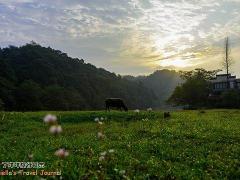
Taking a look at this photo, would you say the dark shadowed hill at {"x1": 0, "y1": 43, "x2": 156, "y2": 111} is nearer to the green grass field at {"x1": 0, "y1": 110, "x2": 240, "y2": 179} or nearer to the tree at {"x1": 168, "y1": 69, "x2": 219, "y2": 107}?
the tree at {"x1": 168, "y1": 69, "x2": 219, "y2": 107}

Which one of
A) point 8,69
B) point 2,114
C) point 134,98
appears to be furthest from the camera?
point 134,98

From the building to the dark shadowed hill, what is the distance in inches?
1539

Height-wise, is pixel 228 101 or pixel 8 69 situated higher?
pixel 8 69

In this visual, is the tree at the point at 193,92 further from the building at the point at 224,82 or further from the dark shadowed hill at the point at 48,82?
the dark shadowed hill at the point at 48,82

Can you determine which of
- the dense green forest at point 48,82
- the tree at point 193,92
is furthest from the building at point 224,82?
the dense green forest at point 48,82

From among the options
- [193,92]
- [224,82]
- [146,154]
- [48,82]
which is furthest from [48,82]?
[146,154]

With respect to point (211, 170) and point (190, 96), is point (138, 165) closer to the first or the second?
point (211, 170)

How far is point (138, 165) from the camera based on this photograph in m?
16.3

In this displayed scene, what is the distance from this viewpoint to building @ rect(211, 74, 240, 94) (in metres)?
140

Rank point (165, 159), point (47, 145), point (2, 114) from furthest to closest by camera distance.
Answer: point (2, 114) < point (47, 145) < point (165, 159)

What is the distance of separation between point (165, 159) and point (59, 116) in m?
23.2

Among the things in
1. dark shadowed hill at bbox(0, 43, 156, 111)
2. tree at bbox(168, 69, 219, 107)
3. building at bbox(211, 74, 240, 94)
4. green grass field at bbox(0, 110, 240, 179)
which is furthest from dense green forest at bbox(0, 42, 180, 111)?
→ green grass field at bbox(0, 110, 240, 179)

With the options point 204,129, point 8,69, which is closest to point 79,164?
point 204,129

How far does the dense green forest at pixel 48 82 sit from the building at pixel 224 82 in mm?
39648
